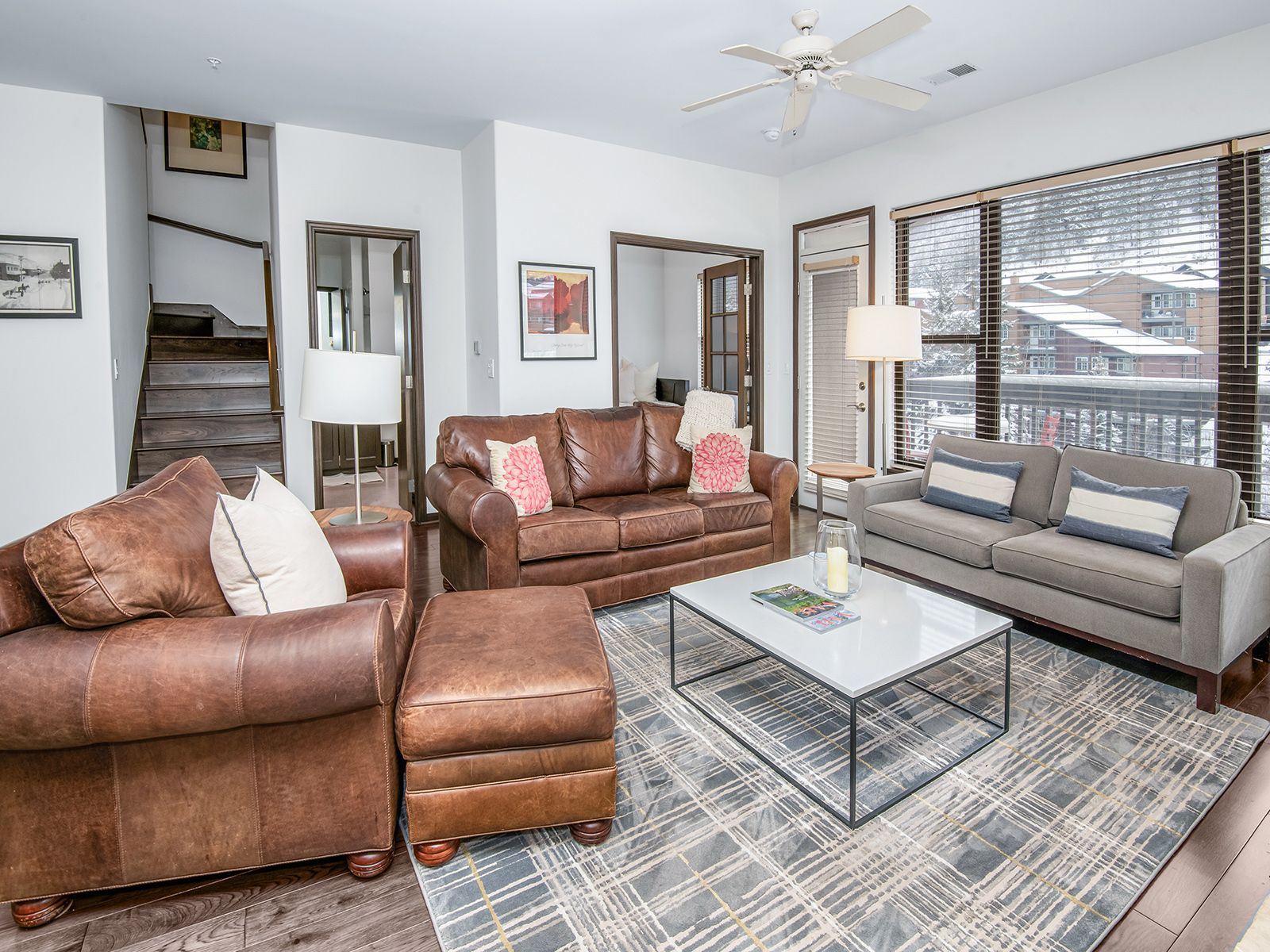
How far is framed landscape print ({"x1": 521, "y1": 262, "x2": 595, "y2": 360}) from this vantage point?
4.66 metres

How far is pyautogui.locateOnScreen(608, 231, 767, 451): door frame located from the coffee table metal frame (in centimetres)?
293

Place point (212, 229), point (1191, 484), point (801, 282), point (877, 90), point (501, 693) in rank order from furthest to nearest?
point (212, 229) → point (801, 282) → point (877, 90) → point (1191, 484) → point (501, 693)

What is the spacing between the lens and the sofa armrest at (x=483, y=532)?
121 inches

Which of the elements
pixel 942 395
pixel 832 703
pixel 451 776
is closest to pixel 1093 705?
pixel 832 703

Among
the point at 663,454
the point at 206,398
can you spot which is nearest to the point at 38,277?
the point at 206,398

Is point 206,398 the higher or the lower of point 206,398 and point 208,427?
the higher

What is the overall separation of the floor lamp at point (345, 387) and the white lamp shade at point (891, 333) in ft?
8.86

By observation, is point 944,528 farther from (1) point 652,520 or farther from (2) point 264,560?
(2) point 264,560

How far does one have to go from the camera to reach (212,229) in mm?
6359

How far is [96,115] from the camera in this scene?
12.8 feet

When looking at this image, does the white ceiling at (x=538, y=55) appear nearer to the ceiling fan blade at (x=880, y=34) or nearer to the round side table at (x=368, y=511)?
the ceiling fan blade at (x=880, y=34)

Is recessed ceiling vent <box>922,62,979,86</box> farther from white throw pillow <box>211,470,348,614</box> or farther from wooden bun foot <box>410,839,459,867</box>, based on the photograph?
wooden bun foot <box>410,839,459,867</box>

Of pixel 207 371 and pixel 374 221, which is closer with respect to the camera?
pixel 374 221

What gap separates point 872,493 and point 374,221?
380 cm
